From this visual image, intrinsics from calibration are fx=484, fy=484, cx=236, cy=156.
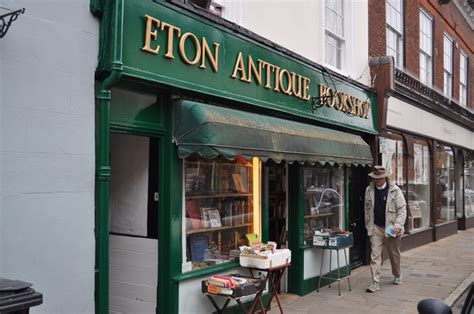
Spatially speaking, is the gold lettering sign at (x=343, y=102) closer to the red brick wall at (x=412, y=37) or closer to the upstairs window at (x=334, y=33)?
the upstairs window at (x=334, y=33)

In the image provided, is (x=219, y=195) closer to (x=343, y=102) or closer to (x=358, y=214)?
(x=343, y=102)

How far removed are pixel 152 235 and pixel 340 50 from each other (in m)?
6.08

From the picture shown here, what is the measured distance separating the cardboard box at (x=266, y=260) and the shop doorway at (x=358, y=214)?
13.6 ft

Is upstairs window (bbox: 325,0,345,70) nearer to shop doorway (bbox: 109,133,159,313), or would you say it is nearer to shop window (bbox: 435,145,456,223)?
shop doorway (bbox: 109,133,159,313)

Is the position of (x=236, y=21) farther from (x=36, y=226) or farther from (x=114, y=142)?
(x=36, y=226)

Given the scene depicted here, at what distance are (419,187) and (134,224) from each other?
401 inches

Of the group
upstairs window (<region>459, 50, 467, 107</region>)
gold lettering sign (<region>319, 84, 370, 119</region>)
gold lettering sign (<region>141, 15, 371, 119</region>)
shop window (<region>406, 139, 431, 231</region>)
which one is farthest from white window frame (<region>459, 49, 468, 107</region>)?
gold lettering sign (<region>141, 15, 371, 119</region>)

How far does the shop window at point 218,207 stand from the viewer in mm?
5898

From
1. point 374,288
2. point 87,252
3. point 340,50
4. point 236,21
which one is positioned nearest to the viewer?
point 87,252

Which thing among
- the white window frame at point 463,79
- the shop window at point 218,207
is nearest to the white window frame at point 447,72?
the white window frame at point 463,79

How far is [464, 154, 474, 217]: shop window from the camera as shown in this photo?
18875mm

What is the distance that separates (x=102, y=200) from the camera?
452 centimetres

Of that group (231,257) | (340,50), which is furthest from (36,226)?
(340,50)

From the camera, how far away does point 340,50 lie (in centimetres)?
980
